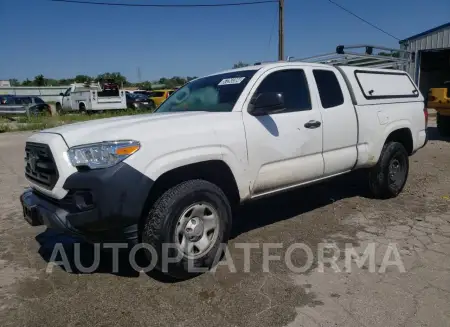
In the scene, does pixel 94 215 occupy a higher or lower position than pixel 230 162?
lower

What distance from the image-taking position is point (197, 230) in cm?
338

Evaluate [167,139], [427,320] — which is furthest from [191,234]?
[427,320]

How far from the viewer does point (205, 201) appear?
336 centimetres

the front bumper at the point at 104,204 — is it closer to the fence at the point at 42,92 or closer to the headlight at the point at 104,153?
the headlight at the point at 104,153

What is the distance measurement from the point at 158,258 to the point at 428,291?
211 cm

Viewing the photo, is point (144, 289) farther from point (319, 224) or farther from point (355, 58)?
point (355, 58)

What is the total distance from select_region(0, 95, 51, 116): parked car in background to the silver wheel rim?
2214 centimetres

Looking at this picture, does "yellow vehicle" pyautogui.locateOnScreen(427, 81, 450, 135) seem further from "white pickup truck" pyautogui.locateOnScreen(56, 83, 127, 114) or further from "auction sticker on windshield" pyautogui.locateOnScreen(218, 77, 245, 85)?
"white pickup truck" pyautogui.locateOnScreen(56, 83, 127, 114)

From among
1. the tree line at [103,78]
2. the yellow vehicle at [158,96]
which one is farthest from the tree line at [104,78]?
the yellow vehicle at [158,96]

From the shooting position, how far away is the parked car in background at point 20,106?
926 inches

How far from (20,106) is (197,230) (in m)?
23.9

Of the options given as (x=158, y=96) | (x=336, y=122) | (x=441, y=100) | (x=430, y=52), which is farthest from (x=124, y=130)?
(x=158, y=96)

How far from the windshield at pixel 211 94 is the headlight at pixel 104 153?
1.16 metres

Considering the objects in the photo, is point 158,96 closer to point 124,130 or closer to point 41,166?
point 41,166
